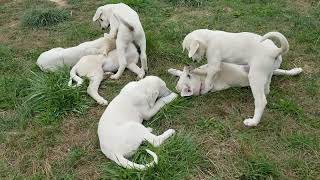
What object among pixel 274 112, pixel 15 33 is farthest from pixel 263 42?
pixel 15 33

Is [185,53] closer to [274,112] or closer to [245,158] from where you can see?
[274,112]

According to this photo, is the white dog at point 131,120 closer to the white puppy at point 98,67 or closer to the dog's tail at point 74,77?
the white puppy at point 98,67

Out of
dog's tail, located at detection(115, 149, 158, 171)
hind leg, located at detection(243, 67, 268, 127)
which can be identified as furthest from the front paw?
dog's tail, located at detection(115, 149, 158, 171)

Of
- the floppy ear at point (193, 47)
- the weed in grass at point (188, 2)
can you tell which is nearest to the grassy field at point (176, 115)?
the weed in grass at point (188, 2)

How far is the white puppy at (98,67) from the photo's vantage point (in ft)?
19.2

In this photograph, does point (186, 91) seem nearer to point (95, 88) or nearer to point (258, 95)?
point (258, 95)

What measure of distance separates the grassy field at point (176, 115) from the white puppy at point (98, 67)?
0.12 meters

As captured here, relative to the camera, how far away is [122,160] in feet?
14.5

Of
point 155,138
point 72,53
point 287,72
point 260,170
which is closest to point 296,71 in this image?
point 287,72

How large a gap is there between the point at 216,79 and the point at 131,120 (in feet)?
4.43

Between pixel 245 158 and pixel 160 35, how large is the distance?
10.2 ft

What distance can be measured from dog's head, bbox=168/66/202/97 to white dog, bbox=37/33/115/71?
120 centimetres

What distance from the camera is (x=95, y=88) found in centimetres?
580

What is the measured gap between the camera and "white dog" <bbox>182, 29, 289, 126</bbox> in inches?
198
